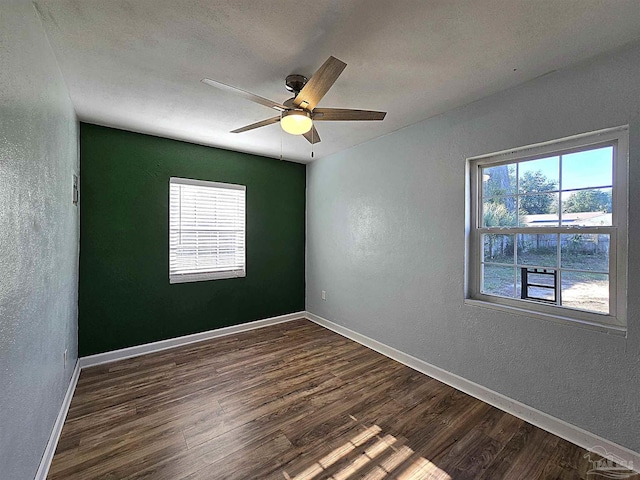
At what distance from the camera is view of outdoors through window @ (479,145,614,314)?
186cm

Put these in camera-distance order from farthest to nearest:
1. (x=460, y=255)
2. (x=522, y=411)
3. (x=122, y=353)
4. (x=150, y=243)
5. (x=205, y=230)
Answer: (x=205, y=230) → (x=150, y=243) → (x=122, y=353) → (x=460, y=255) → (x=522, y=411)

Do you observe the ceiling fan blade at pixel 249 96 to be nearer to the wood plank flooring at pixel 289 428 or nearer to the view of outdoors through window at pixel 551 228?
the view of outdoors through window at pixel 551 228

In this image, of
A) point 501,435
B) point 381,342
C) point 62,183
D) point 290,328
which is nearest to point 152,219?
point 62,183

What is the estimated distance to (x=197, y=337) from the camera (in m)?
3.54

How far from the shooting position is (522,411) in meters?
2.11

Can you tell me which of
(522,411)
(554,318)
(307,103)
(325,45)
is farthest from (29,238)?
(522,411)

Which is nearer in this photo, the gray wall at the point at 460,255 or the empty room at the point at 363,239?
the empty room at the point at 363,239

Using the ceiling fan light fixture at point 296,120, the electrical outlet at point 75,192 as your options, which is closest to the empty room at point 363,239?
the ceiling fan light fixture at point 296,120

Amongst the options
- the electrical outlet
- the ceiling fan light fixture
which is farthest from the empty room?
the electrical outlet

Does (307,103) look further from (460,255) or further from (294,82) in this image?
(460,255)

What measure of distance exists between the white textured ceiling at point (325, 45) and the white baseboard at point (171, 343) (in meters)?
2.49

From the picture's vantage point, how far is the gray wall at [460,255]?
5.61ft

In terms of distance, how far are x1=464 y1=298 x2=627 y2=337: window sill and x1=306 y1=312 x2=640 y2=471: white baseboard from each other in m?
0.67

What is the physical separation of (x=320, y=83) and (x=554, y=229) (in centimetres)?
194
